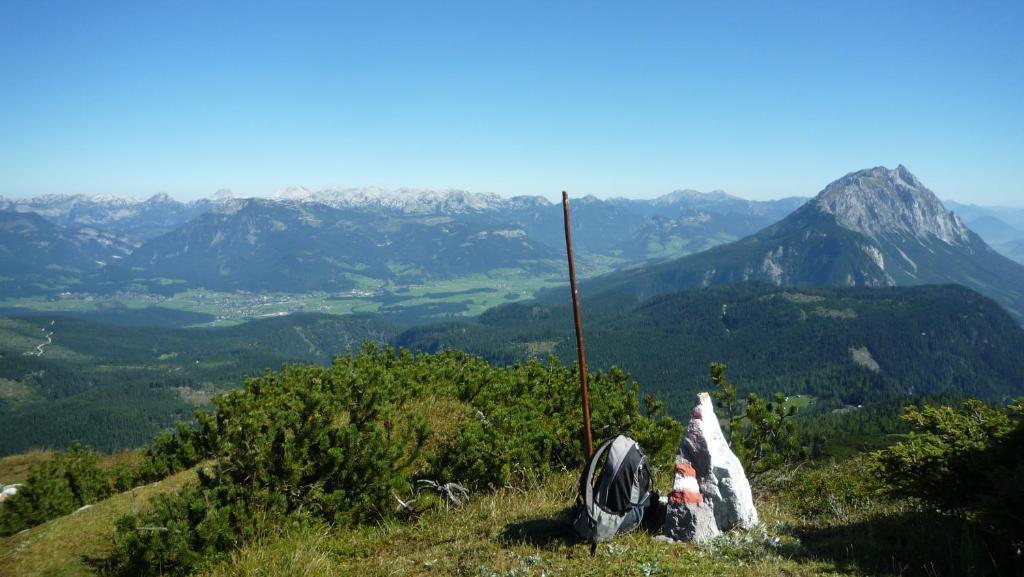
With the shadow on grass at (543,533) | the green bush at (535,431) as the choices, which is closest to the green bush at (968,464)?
the green bush at (535,431)

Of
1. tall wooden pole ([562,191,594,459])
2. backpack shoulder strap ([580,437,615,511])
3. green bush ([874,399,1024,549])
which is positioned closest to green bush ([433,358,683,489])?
tall wooden pole ([562,191,594,459])

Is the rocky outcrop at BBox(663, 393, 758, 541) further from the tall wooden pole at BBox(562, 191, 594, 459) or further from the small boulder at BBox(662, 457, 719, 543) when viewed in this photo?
the tall wooden pole at BBox(562, 191, 594, 459)

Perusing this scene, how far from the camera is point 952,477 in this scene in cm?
758

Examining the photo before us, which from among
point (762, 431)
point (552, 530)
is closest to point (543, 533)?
point (552, 530)

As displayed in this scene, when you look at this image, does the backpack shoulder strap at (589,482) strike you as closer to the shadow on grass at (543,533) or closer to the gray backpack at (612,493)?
the gray backpack at (612,493)

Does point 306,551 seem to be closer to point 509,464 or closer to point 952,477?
point 509,464

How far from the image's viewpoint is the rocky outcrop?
8.22 meters

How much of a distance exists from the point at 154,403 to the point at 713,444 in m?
240

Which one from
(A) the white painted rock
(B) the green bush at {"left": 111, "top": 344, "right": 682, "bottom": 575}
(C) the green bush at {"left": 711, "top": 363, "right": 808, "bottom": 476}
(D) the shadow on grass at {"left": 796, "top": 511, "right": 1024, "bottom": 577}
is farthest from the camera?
(C) the green bush at {"left": 711, "top": 363, "right": 808, "bottom": 476}

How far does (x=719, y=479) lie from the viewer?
333 inches

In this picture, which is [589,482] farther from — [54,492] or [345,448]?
[54,492]

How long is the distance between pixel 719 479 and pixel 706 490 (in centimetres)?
29

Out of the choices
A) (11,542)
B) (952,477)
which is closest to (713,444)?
(952,477)

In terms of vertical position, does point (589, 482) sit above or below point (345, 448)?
above
